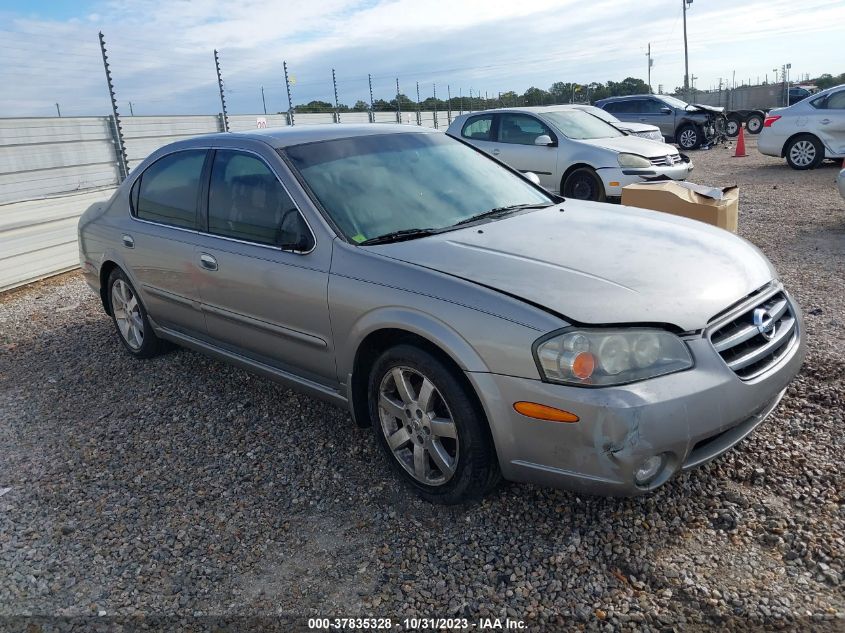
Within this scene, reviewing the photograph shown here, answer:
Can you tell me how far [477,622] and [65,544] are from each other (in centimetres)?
188

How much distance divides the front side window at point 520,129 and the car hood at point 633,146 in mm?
775

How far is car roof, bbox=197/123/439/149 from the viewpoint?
3805 millimetres

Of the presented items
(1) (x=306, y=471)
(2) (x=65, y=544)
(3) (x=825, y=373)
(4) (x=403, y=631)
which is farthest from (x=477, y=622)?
(3) (x=825, y=373)

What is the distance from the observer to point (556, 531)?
282 cm

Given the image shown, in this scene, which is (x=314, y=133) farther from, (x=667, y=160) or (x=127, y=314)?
(x=667, y=160)

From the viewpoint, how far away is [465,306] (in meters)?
2.69

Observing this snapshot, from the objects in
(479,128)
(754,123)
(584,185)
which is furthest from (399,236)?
(754,123)

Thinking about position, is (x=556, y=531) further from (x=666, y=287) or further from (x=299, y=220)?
(x=299, y=220)

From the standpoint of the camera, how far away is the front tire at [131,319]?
16.2ft

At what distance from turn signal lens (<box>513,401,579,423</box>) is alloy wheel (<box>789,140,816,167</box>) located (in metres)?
13.4

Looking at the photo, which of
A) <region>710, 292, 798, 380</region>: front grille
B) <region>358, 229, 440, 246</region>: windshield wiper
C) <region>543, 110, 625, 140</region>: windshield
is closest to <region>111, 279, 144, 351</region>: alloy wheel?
<region>358, 229, 440, 246</region>: windshield wiper

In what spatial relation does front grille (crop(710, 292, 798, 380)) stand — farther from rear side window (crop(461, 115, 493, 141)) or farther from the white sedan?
rear side window (crop(461, 115, 493, 141))

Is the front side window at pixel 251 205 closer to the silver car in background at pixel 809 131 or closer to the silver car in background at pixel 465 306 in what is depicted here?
the silver car in background at pixel 465 306

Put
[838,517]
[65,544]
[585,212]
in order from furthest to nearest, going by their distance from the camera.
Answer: [585,212] < [65,544] < [838,517]
